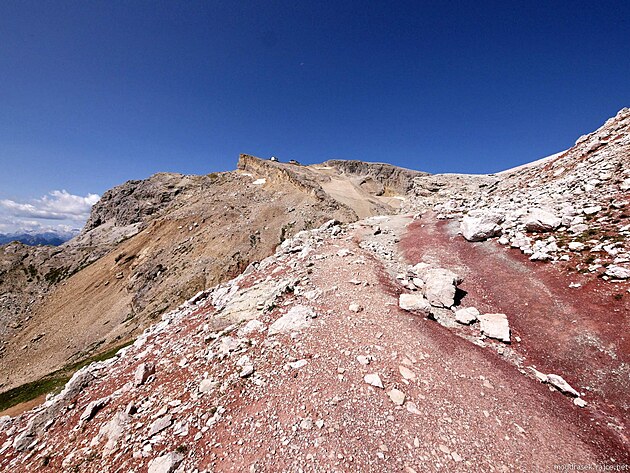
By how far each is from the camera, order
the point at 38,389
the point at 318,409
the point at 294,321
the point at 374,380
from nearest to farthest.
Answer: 1. the point at 318,409
2. the point at 374,380
3. the point at 294,321
4. the point at 38,389

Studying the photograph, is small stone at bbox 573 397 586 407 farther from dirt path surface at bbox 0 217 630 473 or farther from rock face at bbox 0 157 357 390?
rock face at bbox 0 157 357 390

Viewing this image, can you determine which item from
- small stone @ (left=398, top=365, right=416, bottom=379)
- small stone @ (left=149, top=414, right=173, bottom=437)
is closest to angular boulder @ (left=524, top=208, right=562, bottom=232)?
small stone @ (left=398, top=365, right=416, bottom=379)

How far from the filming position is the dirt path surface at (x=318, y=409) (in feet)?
17.3

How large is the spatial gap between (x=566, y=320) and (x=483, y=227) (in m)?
7.02

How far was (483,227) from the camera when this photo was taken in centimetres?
1472

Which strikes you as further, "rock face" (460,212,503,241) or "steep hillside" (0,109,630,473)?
"rock face" (460,212,503,241)

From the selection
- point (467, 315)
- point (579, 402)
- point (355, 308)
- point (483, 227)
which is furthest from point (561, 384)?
point (483, 227)

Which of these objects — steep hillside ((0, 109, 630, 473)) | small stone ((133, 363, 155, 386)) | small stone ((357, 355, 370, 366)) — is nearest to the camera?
steep hillside ((0, 109, 630, 473))

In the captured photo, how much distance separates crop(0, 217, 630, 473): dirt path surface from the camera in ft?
17.3

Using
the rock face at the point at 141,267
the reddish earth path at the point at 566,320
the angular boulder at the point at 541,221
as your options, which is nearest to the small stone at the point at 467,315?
the reddish earth path at the point at 566,320

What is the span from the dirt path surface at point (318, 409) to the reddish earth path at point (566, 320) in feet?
3.12

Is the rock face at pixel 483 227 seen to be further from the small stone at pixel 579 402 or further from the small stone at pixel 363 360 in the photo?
the small stone at pixel 363 360

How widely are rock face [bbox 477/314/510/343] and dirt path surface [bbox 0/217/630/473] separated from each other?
104 cm

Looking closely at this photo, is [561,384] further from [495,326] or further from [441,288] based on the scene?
[441,288]
